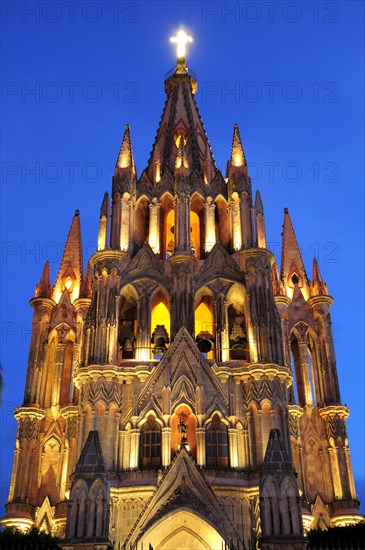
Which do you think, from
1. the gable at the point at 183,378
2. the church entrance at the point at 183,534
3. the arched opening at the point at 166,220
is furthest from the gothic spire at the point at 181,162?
the church entrance at the point at 183,534

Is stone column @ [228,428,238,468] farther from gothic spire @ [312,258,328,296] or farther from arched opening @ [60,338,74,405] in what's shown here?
gothic spire @ [312,258,328,296]

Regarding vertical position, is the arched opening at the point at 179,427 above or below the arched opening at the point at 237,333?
below

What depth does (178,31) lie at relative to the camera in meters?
52.0

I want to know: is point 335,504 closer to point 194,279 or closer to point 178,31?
point 194,279

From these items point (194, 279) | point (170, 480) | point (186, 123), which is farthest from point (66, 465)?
point (186, 123)

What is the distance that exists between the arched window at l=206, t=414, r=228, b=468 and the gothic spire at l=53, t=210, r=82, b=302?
14444 mm

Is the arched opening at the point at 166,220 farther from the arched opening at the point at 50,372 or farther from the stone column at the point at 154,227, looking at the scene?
the arched opening at the point at 50,372

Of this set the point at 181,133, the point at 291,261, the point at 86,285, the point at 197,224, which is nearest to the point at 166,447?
the point at 86,285

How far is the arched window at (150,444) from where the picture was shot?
32781mm

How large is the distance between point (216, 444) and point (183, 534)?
4323 mm

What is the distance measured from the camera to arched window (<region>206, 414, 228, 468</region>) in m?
32.7

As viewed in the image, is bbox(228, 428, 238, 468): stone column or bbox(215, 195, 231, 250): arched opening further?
bbox(215, 195, 231, 250): arched opening

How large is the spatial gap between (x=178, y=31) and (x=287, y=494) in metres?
36.4

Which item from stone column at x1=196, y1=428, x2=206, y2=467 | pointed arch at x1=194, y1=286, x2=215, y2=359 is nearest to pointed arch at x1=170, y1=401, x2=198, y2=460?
stone column at x1=196, y1=428, x2=206, y2=467
